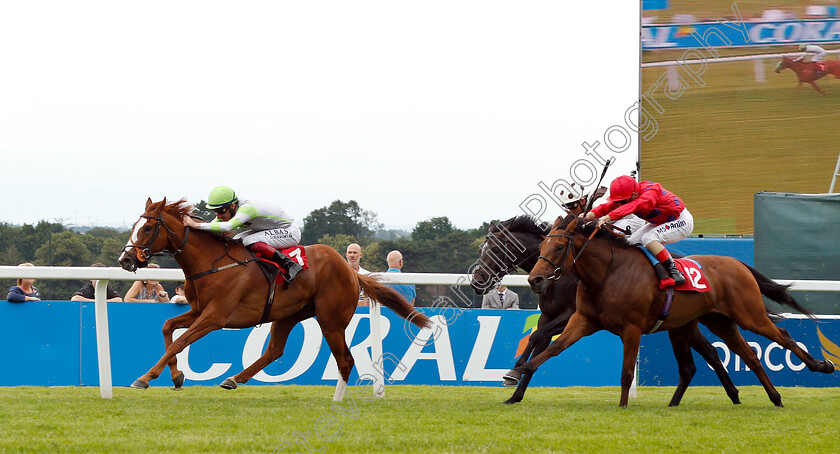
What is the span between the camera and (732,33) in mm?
10805

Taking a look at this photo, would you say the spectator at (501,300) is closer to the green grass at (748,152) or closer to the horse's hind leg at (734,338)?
the horse's hind leg at (734,338)

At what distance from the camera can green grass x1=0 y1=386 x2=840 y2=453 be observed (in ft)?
14.1

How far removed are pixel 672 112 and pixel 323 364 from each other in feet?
17.8

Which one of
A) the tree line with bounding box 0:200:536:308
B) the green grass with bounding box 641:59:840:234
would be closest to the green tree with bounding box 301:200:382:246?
the tree line with bounding box 0:200:536:308

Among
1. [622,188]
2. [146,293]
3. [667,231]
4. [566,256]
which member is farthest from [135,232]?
[667,231]

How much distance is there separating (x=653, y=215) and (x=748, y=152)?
447 centimetres

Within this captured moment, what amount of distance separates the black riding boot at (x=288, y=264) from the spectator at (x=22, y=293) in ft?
8.68

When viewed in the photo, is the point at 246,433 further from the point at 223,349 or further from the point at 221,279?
the point at 223,349

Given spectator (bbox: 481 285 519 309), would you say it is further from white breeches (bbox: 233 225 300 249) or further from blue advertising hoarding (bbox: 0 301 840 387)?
white breeches (bbox: 233 225 300 249)

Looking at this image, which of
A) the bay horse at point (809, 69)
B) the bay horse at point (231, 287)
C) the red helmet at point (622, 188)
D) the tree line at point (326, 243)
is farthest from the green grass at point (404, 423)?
the tree line at point (326, 243)

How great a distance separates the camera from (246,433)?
4543 millimetres

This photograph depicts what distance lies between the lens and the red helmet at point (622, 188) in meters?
6.50

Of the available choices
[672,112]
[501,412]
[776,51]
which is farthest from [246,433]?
[776,51]

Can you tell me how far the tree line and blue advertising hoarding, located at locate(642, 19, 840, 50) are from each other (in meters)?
4.14
